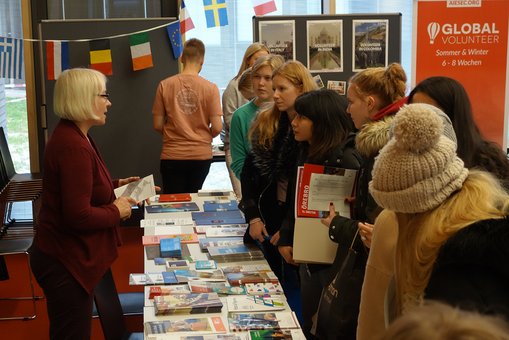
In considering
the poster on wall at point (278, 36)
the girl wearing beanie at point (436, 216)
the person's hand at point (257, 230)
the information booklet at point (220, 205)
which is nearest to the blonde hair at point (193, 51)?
the poster on wall at point (278, 36)

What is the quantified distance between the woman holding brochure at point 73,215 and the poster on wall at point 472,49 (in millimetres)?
3100

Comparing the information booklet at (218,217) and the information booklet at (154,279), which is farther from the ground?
the information booklet at (154,279)

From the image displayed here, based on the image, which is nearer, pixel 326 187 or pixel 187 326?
pixel 187 326

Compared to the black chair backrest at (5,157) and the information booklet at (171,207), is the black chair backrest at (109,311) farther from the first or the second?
the black chair backrest at (5,157)

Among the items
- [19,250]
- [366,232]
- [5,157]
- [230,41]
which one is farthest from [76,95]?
[230,41]

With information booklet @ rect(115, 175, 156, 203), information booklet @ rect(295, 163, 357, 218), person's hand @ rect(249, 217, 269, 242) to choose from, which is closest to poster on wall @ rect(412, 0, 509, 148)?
person's hand @ rect(249, 217, 269, 242)

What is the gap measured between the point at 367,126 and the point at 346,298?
581 millimetres

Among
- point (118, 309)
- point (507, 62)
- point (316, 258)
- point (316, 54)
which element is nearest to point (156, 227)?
point (118, 309)

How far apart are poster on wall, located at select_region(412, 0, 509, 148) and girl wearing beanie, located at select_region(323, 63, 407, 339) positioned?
267 centimetres

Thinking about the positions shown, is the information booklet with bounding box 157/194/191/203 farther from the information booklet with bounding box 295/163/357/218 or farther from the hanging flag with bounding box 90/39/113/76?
the hanging flag with bounding box 90/39/113/76

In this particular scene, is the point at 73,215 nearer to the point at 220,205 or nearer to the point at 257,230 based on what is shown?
the point at 257,230

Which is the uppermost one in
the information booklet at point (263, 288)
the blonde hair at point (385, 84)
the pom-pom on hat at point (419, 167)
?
the blonde hair at point (385, 84)

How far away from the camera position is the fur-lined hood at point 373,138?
86.6 inches

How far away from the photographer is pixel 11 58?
5.46 metres
